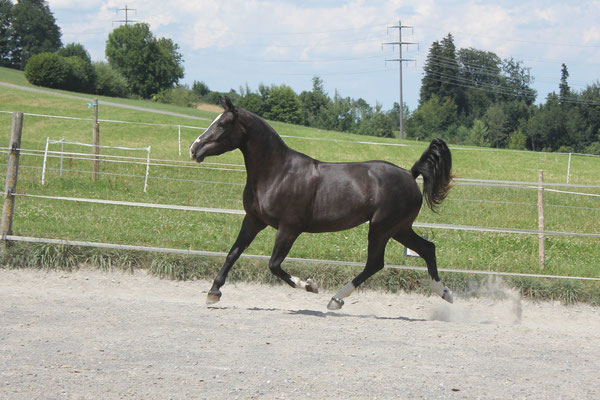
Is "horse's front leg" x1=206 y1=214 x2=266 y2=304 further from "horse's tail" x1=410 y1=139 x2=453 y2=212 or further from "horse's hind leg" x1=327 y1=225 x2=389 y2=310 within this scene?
"horse's tail" x1=410 y1=139 x2=453 y2=212

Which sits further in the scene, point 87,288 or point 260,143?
point 87,288

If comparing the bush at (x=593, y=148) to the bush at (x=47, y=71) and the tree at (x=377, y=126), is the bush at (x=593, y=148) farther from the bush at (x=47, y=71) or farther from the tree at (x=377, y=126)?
→ the bush at (x=47, y=71)

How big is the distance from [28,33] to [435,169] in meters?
84.4

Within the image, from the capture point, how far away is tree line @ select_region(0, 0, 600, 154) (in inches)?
2409

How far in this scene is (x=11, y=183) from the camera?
27.7 ft

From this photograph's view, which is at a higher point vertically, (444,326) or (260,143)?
(260,143)

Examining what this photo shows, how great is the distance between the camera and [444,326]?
5.98m

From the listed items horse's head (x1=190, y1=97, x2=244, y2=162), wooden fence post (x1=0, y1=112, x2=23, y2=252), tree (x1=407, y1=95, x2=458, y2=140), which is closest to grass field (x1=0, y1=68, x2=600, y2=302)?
wooden fence post (x1=0, y1=112, x2=23, y2=252)

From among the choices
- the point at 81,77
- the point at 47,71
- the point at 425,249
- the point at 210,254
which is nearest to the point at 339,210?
the point at 425,249

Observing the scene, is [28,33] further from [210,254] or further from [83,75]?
[210,254]

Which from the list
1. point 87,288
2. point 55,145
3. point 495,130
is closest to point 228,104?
point 87,288

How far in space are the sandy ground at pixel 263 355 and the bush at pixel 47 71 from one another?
48308 mm

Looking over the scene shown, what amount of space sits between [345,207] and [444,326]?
1.41 m

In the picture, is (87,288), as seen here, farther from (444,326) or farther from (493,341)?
(493,341)
